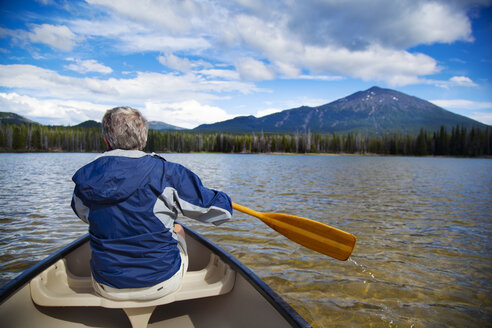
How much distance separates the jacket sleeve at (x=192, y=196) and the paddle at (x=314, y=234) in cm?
145

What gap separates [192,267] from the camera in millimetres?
4945

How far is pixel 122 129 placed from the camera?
2777mm

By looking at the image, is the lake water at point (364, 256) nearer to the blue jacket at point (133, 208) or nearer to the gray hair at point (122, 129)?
the blue jacket at point (133, 208)

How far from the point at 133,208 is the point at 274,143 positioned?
13395 cm

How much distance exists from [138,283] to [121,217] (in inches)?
26.0

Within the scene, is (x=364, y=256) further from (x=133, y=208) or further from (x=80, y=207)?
(x=80, y=207)

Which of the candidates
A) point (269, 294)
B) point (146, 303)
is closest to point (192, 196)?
point (146, 303)

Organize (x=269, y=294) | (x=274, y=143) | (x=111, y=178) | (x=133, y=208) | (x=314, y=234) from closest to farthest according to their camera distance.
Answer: (x=111, y=178), (x=133, y=208), (x=269, y=294), (x=314, y=234), (x=274, y=143)

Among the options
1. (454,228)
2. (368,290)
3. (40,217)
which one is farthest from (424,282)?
(40,217)

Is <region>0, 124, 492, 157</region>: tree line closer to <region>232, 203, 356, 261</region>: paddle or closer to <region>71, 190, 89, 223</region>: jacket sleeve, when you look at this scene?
<region>232, 203, 356, 261</region>: paddle

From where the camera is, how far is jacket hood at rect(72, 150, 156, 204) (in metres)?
2.53

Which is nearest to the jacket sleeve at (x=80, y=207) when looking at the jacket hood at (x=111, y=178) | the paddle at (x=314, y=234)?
the jacket hood at (x=111, y=178)

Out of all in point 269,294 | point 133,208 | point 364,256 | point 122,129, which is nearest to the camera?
point 133,208

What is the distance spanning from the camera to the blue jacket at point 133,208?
2.56m
